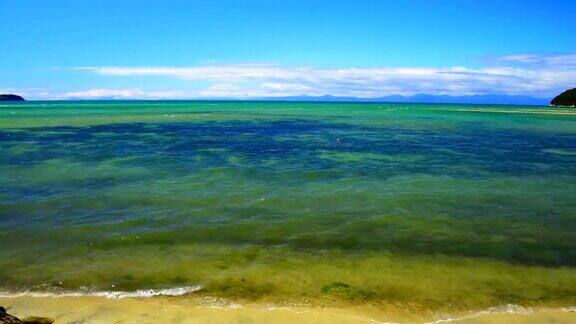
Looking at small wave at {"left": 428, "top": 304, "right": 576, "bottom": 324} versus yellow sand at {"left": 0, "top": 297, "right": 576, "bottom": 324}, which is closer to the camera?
yellow sand at {"left": 0, "top": 297, "right": 576, "bottom": 324}

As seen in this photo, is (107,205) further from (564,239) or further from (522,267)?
(564,239)

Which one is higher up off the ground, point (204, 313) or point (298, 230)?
point (298, 230)

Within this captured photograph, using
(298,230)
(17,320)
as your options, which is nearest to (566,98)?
(298,230)

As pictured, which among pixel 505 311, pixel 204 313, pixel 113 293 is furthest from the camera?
pixel 113 293

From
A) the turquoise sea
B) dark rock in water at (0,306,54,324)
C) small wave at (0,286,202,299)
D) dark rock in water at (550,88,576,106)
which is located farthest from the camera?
dark rock in water at (550,88,576,106)

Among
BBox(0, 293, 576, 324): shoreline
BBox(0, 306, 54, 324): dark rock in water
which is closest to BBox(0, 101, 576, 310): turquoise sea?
BBox(0, 293, 576, 324): shoreline

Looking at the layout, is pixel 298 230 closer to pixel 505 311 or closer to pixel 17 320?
pixel 505 311

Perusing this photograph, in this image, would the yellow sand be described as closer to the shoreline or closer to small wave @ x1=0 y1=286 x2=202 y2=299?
the shoreline
